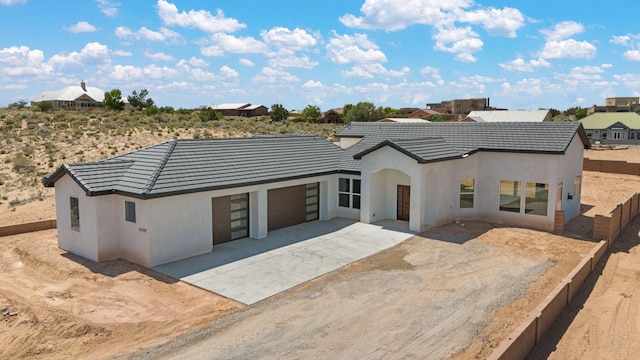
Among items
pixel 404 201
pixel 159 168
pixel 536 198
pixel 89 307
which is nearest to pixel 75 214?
pixel 159 168

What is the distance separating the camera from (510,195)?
72.5ft

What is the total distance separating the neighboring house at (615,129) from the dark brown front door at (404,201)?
67.0m

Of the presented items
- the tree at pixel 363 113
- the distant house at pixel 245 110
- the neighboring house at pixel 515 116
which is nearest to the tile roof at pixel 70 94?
the distant house at pixel 245 110

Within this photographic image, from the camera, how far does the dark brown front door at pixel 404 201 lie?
22578mm

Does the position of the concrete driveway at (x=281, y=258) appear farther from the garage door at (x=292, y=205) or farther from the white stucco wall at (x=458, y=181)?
the white stucco wall at (x=458, y=181)

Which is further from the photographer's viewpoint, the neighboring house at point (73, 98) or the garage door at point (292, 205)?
the neighboring house at point (73, 98)

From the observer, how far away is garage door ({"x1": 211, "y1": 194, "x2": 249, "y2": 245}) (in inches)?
717

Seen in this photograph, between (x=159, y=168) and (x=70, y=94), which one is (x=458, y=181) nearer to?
(x=159, y=168)

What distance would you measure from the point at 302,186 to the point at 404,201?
16.5 ft

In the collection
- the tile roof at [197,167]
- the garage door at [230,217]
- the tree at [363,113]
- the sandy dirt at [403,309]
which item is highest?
the tree at [363,113]

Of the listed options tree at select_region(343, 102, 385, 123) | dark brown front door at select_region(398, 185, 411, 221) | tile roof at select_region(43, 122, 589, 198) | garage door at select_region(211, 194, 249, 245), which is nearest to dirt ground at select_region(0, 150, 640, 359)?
tile roof at select_region(43, 122, 589, 198)

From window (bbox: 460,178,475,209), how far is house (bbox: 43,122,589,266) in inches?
1.9

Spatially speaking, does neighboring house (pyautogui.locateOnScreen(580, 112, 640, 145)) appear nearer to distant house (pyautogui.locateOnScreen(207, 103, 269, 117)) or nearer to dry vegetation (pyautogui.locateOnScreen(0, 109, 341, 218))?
dry vegetation (pyautogui.locateOnScreen(0, 109, 341, 218))

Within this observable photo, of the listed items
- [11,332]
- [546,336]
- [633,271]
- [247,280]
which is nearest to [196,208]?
[247,280]
